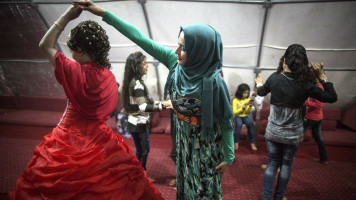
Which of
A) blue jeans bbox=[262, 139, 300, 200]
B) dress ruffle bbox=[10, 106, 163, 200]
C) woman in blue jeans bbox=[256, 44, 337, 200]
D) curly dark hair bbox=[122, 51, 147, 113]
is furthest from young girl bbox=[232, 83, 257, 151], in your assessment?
dress ruffle bbox=[10, 106, 163, 200]

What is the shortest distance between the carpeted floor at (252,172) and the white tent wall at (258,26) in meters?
1.34

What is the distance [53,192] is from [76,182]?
139mm

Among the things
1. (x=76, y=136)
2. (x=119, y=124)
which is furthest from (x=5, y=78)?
(x=76, y=136)

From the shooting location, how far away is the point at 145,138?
2426 mm

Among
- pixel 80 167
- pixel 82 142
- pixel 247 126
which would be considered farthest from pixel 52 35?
pixel 247 126

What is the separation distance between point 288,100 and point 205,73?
990 millimetres

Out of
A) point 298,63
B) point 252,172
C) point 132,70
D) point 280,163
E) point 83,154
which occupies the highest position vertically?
point 298,63

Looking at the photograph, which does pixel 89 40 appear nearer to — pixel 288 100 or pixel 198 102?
pixel 198 102

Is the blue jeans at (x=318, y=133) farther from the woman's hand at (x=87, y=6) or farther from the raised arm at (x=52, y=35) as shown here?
the raised arm at (x=52, y=35)

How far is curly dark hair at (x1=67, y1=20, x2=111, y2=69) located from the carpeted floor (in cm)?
179

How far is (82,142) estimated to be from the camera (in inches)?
54.3

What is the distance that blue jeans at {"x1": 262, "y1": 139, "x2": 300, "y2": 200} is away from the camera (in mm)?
1988

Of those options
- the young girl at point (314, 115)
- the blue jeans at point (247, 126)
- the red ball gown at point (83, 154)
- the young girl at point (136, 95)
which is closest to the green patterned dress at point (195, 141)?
the red ball gown at point (83, 154)

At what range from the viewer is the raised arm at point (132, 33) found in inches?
49.5
